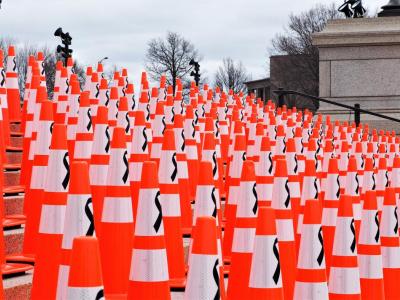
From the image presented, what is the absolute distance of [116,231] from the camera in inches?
257

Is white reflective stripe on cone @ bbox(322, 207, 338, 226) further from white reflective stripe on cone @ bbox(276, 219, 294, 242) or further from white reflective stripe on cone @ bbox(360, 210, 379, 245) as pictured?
white reflective stripe on cone @ bbox(276, 219, 294, 242)

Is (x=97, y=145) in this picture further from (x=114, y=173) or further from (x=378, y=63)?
(x=378, y=63)

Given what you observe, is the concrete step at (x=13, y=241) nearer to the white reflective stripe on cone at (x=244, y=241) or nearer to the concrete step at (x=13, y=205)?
the concrete step at (x=13, y=205)

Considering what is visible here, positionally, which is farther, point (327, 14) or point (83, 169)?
point (327, 14)

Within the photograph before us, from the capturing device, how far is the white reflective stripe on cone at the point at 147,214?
226 inches

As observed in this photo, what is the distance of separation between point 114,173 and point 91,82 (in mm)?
8370

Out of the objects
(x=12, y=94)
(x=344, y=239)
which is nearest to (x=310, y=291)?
(x=344, y=239)

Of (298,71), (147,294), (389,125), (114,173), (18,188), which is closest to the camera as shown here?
(147,294)

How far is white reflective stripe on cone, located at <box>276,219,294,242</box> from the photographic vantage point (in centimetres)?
753

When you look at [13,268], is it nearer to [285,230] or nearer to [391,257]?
[285,230]

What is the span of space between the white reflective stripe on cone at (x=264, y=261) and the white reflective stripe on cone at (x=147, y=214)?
23.6 inches

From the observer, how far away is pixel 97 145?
314 inches

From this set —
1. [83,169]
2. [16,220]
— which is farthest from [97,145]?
[83,169]

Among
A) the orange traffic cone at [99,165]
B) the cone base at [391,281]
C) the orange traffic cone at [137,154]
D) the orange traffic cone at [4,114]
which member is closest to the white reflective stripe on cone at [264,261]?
the orange traffic cone at [99,165]
